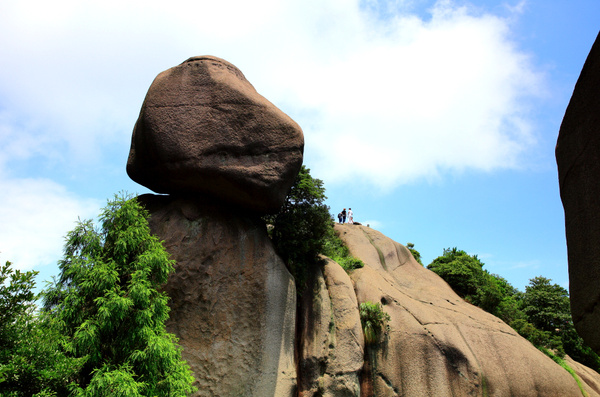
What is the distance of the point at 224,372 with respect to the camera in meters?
12.8

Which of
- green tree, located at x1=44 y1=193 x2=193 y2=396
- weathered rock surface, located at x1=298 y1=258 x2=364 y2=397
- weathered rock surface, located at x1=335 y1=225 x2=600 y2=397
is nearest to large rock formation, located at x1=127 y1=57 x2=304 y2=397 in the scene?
weathered rock surface, located at x1=298 y1=258 x2=364 y2=397

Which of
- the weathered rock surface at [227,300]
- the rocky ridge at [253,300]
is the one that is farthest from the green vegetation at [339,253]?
the weathered rock surface at [227,300]

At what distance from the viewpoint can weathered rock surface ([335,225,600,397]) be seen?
14.5 metres

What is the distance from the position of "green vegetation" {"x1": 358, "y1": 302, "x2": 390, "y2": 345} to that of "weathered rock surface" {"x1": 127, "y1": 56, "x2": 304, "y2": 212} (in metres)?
4.62

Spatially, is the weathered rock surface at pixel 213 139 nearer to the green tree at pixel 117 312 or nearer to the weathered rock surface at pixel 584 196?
the green tree at pixel 117 312

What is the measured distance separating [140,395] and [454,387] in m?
9.62

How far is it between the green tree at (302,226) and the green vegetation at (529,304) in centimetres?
919


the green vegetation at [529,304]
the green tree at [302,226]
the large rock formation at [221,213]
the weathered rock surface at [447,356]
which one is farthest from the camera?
the green vegetation at [529,304]

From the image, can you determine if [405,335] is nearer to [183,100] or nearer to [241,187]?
[241,187]

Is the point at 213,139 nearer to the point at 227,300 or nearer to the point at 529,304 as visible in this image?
the point at 227,300

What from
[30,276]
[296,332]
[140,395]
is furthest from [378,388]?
[30,276]

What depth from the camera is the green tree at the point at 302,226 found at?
50.8ft

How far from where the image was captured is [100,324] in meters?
10.8

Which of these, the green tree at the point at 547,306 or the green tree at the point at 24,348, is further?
the green tree at the point at 547,306
